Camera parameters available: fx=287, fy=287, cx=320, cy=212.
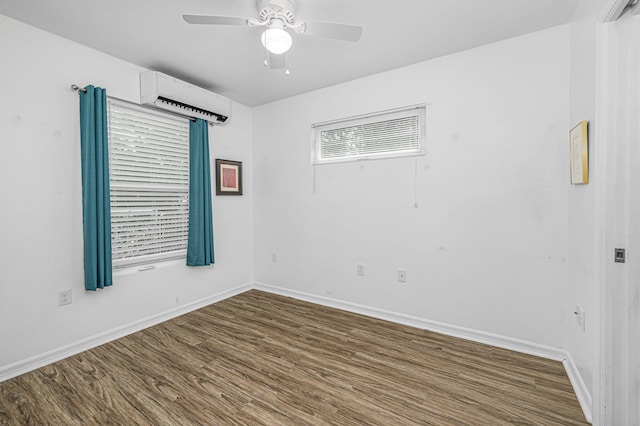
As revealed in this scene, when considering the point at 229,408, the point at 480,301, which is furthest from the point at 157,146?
the point at 480,301

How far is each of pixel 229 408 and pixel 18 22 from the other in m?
3.04

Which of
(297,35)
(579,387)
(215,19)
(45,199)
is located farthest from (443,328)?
(45,199)

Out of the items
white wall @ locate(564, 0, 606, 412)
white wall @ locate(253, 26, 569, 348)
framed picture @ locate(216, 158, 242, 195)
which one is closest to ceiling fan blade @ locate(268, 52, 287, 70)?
white wall @ locate(253, 26, 569, 348)

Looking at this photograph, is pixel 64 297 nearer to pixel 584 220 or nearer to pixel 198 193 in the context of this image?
pixel 198 193

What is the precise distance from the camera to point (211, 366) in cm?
214

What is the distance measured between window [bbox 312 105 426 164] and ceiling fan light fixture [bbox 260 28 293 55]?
147 cm

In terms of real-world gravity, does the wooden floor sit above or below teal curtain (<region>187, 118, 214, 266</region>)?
below

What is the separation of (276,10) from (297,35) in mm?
569

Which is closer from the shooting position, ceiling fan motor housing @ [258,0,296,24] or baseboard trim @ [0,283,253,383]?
ceiling fan motor housing @ [258,0,296,24]

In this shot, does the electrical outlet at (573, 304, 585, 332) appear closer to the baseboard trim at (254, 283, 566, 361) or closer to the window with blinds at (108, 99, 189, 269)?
the baseboard trim at (254, 283, 566, 361)

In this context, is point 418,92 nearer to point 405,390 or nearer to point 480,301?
point 480,301

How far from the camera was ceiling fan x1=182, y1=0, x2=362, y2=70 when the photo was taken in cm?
170

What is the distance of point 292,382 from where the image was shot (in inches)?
76.9

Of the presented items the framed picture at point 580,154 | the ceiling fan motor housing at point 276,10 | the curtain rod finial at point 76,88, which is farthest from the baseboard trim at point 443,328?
the curtain rod finial at point 76,88
